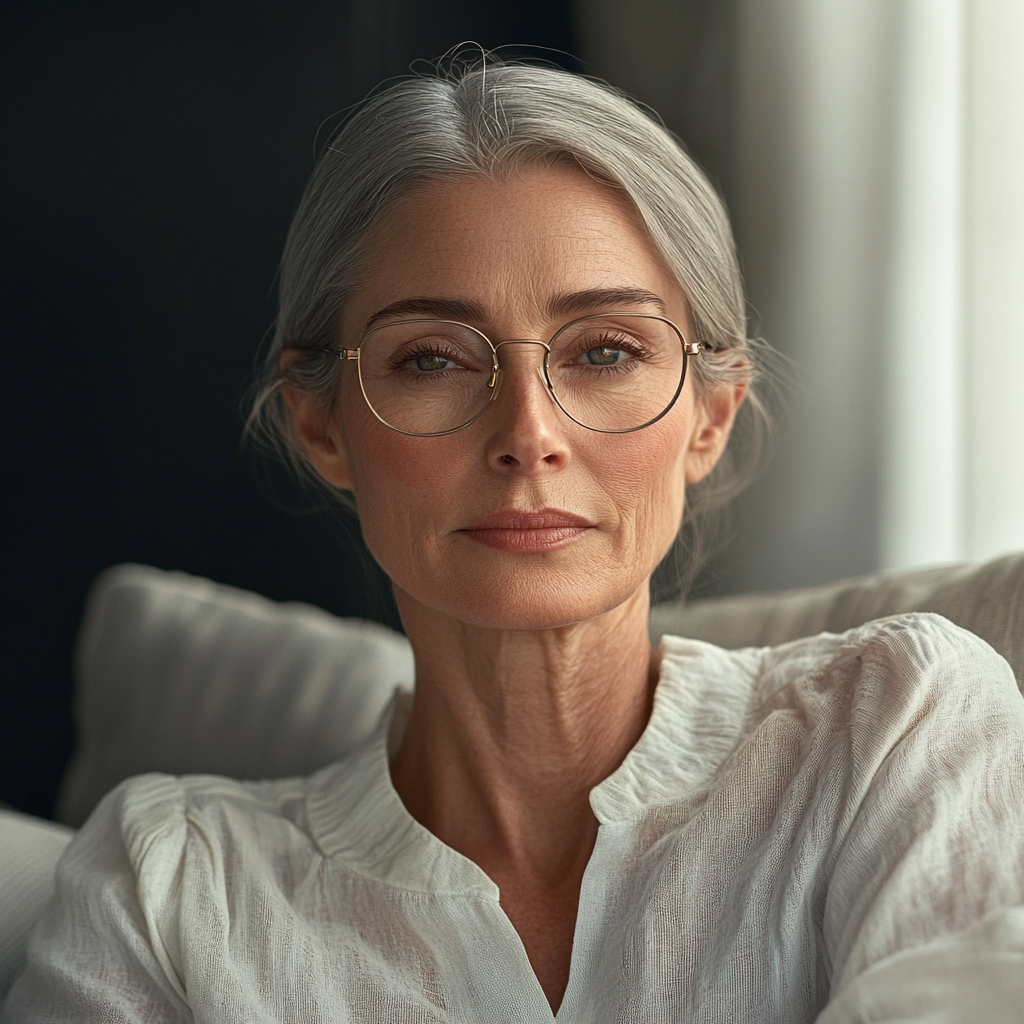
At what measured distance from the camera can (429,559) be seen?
1.17m

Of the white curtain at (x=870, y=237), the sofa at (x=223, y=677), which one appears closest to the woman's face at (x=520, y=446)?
the sofa at (x=223, y=677)

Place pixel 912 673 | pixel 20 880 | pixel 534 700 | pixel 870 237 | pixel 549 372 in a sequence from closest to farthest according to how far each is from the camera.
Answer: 1. pixel 912 673
2. pixel 549 372
3. pixel 534 700
4. pixel 20 880
5. pixel 870 237

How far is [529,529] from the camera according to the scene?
1127 mm

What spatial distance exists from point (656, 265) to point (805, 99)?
4.11 feet

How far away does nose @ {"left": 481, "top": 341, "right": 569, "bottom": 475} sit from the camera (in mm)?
1098

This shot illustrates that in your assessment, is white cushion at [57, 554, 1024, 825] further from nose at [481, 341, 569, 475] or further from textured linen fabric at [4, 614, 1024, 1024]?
nose at [481, 341, 569, 475]

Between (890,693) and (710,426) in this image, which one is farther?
(710,426)

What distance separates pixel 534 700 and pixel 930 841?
49cm

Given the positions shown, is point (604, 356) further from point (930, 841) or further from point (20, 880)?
point (20, 880)

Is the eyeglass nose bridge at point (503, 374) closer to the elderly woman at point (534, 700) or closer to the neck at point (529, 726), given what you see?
the elderly woman at point (534, 700)

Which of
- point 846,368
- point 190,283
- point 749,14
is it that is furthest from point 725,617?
point 190,283

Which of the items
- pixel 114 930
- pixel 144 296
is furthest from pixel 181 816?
pixel 144 296

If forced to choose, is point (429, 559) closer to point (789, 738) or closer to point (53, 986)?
point (789, 738)

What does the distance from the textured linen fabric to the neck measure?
0.19ft
